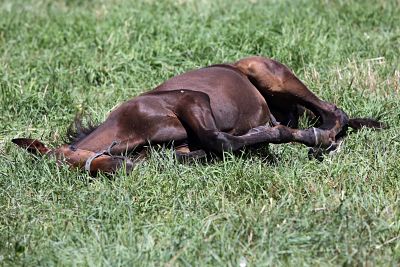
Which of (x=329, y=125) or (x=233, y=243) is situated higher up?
(x=233, y=243)

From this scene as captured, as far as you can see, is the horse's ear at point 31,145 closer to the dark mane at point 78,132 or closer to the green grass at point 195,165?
the green grass at point 195,165

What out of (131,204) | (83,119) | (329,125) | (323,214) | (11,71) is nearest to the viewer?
(323,214)

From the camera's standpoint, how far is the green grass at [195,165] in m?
4.74

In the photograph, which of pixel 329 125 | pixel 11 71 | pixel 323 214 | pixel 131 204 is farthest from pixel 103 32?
pixel 323 214

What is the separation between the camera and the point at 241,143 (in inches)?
243

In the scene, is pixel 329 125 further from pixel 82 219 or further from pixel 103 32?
pixel 103 32

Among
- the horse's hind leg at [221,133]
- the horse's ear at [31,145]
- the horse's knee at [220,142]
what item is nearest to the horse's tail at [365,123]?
the horse's hind leg at [221,133]

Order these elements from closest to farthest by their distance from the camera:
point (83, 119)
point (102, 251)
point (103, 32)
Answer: point (102, 251), point (83, 119), point (103, 32)

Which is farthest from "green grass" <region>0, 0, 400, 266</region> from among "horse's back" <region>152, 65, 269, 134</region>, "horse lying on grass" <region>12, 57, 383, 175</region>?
"horse's back" <region>152, 65, 269, 134</region>

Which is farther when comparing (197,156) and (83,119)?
(83,119)

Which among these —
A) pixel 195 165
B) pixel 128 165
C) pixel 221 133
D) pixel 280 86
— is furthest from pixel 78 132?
pixel 280 86

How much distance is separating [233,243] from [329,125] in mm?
2474

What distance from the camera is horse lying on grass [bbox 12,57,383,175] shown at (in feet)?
20.3

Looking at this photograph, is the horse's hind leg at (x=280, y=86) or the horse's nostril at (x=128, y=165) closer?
the horse's nostril at (x=128, y=165)
